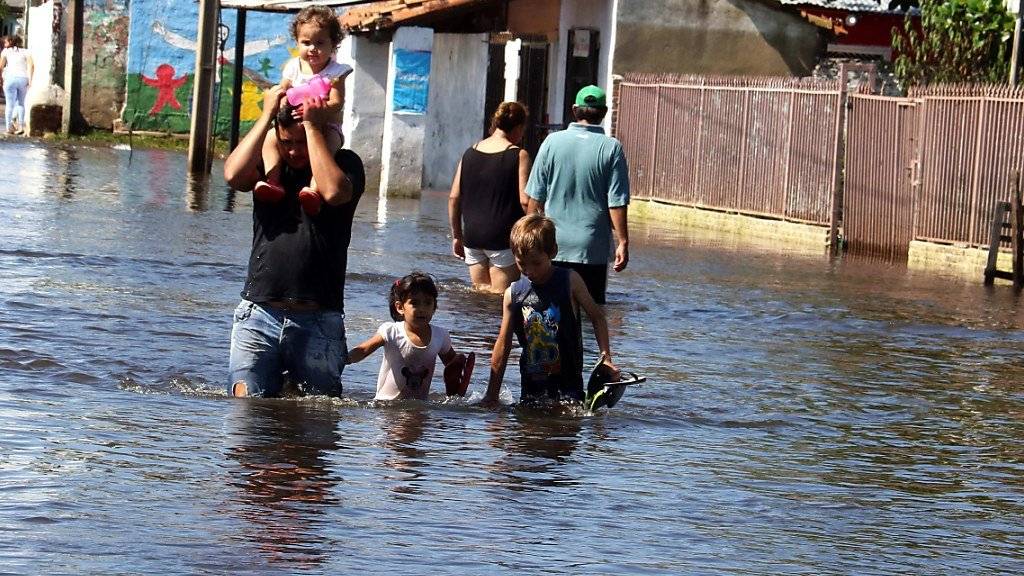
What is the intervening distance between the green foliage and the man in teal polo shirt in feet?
46.9

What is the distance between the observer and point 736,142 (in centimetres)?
2347

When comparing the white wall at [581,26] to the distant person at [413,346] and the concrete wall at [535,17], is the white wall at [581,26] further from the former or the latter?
Result: the distant person at [413,346]

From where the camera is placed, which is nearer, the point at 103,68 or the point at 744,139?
the point at 744,139

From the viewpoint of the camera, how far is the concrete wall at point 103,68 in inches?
1406

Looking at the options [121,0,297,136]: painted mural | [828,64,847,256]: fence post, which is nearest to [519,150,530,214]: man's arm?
[828,64,847,256]: fence post

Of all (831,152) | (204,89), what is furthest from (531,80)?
(831,152)

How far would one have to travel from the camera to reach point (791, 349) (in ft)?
37.4

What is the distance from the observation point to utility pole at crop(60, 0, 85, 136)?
33103 millimetres

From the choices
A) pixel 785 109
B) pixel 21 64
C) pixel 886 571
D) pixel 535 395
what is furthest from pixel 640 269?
pixel 21 64

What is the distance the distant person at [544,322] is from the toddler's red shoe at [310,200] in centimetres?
121

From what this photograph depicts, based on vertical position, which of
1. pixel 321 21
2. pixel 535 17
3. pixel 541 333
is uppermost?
pixel 535 17

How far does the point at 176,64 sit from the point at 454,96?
10.5 m

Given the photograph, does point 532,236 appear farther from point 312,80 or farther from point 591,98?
point 591,98

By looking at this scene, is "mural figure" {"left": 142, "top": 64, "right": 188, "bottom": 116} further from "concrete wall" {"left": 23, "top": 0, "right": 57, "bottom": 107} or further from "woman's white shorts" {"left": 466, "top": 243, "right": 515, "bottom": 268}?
"woman's white shorts" {"left": 466, "top": 243, "right": 515, "bottom": 268}
